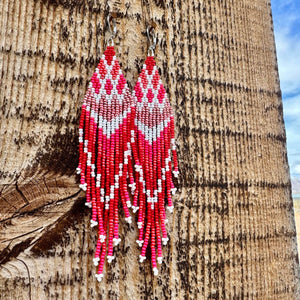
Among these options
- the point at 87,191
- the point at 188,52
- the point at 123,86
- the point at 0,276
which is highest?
the point at 188,52

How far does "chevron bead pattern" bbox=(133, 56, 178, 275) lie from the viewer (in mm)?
894

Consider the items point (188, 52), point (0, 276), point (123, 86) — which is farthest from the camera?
point (188, 52)

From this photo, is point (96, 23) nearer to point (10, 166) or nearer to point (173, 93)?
point (173, 93)

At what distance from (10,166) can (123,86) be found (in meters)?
0.32

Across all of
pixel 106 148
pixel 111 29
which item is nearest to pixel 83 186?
pixel 106 148

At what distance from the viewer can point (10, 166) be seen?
82 cm

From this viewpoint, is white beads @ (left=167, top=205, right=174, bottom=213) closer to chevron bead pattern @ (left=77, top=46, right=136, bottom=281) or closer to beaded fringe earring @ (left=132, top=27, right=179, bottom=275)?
beaded fringe earring @ (left=132, top=27, right=179, bottom=275)

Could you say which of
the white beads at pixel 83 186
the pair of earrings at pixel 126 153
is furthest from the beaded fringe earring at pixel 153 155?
the white beads at pixel 83 186

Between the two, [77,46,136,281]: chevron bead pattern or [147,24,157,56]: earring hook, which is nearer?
[77,46,136,281]: chevron bead pattern

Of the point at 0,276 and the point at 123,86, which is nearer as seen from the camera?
the point at 0,276

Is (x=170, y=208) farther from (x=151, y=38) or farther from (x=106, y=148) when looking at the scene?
(x=151, y=38)

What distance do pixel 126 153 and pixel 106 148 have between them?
50mm

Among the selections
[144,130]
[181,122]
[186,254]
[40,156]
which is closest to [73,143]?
[40,156]

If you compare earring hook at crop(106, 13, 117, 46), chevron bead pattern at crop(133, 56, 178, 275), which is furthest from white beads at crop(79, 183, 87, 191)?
earring hook at crop(106, 13, 117, 46)
